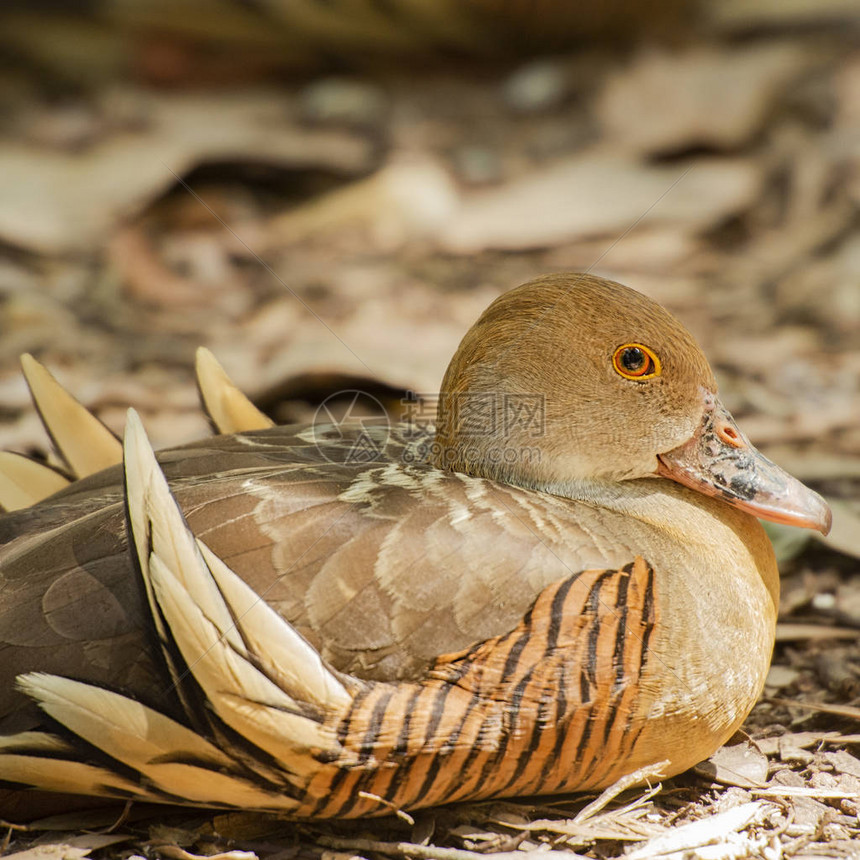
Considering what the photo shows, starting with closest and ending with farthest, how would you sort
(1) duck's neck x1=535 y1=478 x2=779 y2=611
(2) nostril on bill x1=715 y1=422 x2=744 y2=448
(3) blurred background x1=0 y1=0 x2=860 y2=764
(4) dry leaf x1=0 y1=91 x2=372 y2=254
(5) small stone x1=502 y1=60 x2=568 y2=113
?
(1) duck's neck x1=535 y1=478 x2=779 y2=611
(2) nostril on bill x1=715 y1=422 x2=744 y2=448
(3) blurred background x1=0 y1=0 x2=860 y2=764
(4) dry leaf x1=0 y1=91 x2=372 y2=254
(5) small stone x1=502 y1=60 x2=568 y2=113

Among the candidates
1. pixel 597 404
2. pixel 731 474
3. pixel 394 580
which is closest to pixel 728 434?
pixel 731 474

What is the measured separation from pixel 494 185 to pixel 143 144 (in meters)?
2.31

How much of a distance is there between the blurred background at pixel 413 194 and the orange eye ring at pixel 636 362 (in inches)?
50.0

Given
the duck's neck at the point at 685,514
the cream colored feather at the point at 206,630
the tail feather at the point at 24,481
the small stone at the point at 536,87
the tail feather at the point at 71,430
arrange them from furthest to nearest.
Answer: the small stone at the point at 536,87
the tail feather at the point at 71,430
the tail feather at the point at 24,481
the duck's neck at the point at 685,514
the cream colored feather at the point at 206,630

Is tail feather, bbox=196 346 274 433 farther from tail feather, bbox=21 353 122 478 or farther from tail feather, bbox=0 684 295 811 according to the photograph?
tail feather, bbox=0 684 295 811

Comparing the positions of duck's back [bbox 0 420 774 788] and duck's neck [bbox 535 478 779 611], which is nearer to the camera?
duck's back [bbox 0 420 774 788]

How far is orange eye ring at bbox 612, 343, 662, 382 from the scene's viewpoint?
8.82ft

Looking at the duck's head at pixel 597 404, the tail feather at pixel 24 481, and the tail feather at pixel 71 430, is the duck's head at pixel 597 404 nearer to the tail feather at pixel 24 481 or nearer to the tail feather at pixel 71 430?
the tail feather at pixel 71 430

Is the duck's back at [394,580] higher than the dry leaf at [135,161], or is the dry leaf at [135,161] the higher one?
the dry leaf at [135,161]

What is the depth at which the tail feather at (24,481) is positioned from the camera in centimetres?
311

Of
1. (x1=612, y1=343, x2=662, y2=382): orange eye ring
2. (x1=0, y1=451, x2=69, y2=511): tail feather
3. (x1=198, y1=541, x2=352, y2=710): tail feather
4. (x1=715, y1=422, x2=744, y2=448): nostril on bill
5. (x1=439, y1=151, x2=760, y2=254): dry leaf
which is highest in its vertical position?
(x1=439, y1=151, x2=760, y2=254): dry leaf

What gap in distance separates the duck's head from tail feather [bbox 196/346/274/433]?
847 millimetres

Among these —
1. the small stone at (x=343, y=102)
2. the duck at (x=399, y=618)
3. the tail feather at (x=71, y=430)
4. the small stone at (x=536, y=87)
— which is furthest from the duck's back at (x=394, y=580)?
the small stone at (x=536, y=87)

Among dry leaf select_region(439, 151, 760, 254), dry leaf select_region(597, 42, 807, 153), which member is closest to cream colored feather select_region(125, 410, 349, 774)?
dry leaf select_region(439, 151, 760, 254)
